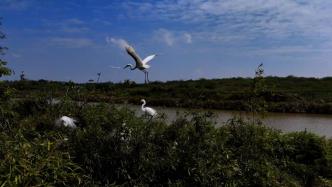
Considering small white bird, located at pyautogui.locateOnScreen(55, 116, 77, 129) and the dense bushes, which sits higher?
small white bird, located at pyautogui.locateOnScreen(55, 116, 77, 129)

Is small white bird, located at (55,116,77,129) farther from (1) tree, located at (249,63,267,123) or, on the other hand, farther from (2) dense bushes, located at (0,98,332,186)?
(1) tree, located at (249,63,267,123)

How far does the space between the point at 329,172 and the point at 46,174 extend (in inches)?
197

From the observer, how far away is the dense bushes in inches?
202

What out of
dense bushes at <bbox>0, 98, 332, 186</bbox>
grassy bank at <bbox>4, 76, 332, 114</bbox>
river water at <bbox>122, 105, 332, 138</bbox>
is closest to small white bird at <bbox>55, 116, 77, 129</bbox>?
dense bushes at <bbox>0, 98, 332, 186</bbox>

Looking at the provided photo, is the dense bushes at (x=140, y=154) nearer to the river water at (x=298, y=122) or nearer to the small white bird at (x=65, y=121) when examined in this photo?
the small white bird at (x=65, y=121)

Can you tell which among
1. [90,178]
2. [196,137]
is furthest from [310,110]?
[90,178]

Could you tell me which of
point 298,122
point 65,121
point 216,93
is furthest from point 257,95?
point 216,93

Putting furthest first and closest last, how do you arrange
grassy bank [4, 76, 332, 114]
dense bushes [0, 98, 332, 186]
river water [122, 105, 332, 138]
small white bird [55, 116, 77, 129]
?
river water [122, 105, 332, 138]
grassy bank [4, 76, 332, 114]
small white bird [55, 116, 77, 129]
dense bushes [0, 98, 332, 186]

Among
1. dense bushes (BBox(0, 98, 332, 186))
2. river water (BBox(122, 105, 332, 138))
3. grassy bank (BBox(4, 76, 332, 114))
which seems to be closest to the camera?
dense bushes (BBox(0, 98, 332, 186))

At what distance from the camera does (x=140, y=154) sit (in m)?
6.30

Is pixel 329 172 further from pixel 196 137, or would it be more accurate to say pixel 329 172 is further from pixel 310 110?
pixel 310 110

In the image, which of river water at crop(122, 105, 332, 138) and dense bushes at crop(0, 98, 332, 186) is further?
river water at crop(122, 105, 332, 138)

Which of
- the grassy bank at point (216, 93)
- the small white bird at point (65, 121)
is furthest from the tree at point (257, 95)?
the small white bird at point (65, 121)

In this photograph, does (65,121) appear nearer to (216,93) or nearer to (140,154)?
(140,154)
